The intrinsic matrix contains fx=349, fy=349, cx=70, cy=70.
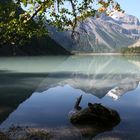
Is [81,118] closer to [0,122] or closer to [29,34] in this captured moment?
[0,122]

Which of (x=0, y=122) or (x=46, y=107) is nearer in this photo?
(x=0, y=122)

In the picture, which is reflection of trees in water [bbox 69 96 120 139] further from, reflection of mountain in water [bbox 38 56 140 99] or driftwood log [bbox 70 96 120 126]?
reflection of mountain in water [bbox 38 56 140 99]

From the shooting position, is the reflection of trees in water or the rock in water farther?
the rock in water

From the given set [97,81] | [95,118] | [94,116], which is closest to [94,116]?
[94,116]

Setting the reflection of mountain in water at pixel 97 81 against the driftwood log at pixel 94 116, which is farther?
the reflection of mountain in water at pixel 97 81

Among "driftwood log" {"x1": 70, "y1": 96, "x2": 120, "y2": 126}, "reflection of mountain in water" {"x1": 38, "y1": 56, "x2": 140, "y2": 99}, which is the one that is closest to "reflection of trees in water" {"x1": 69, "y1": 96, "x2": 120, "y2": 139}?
"driftwood log" {"x1": 70, "y1": 96, "x2": 120, "y2": 126}

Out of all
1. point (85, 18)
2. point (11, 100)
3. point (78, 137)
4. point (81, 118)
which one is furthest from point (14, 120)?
point (85, 18)

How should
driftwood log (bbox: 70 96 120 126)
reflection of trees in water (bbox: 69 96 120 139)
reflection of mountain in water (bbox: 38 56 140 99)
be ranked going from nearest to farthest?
reflection of trees in water (bbox: 69 96 120 139) < driftwood log (bbox: 70 96 120 126) < reflection of mountain in water (bbox: 38 56 140 99)

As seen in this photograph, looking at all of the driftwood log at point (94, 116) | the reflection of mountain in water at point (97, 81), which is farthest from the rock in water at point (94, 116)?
the reflection of mountain in water at point (97, 81)

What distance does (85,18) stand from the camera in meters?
17.5

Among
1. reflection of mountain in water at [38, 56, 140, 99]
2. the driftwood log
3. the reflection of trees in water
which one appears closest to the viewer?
the reflection of trees in water

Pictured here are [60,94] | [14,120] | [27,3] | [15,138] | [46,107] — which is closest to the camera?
[27,3]

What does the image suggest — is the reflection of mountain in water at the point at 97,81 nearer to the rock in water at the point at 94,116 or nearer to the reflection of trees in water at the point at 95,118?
the reflection of trees in water at the point at 95,118

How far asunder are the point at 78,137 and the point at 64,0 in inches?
390
